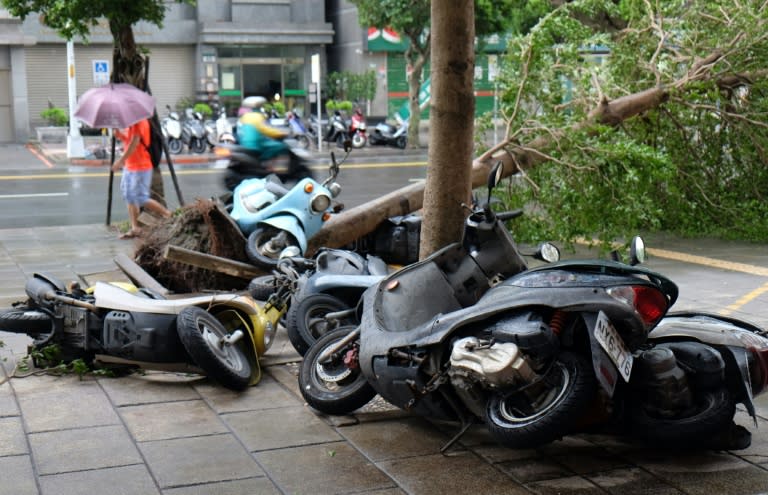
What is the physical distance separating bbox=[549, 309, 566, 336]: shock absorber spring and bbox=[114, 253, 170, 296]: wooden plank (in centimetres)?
452

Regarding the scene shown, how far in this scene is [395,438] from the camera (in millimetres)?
5410

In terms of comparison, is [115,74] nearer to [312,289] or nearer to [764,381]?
[312,289]

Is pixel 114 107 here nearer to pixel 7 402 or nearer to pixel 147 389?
pixel 147 389

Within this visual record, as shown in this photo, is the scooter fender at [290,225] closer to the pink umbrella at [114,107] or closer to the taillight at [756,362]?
the pink umbrella at [114,107]

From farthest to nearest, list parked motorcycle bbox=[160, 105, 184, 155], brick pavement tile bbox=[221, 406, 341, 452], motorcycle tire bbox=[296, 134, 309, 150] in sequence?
motorcycle tire bbox=[296, 134, 309, 150] → parked motorcycle bbox=[160, 105, 184, 155] → brick pavement tile bbox=[221, 406, 341, 452]

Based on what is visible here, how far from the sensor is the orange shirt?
1305 cm

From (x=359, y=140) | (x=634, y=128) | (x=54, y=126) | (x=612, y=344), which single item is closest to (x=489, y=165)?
Answer: (x=634, y=128)

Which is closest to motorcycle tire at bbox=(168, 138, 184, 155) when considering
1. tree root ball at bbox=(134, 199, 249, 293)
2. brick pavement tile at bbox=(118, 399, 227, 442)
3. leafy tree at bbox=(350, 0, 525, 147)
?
leafy tree at bbox=(350, 0, 525, 147)

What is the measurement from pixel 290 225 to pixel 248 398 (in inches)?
126

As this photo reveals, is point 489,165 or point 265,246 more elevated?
point 489,165

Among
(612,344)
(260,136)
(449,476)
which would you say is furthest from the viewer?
(260,136)

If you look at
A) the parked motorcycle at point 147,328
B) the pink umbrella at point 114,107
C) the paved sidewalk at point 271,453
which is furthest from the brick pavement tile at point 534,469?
the pink umbrella at point 114,107

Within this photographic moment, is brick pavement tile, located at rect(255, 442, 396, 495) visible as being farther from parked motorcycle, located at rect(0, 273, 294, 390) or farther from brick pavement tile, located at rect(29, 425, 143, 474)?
parked motorcycle, located at rect(0, 273, 294, 390)

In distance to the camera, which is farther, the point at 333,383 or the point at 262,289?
the point at 262,289
